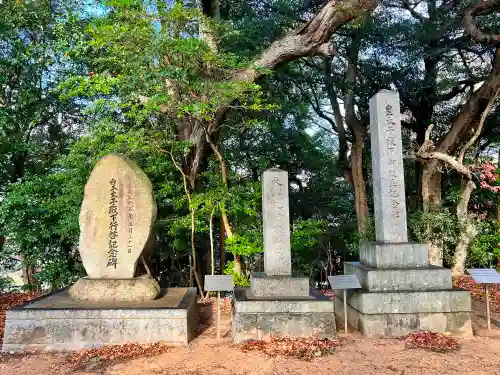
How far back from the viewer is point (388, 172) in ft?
20.3

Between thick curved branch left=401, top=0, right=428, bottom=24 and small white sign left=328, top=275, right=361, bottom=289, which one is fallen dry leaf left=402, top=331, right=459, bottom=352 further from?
thick curved branch left=401, top=0, right=428, bottom=24

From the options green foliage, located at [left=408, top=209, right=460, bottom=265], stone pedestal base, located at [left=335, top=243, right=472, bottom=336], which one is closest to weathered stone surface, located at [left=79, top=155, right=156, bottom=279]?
stone pedestal base, located at [left=335, top=243, right=472, bottom=336]

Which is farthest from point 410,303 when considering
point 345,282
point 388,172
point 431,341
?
point 388,172

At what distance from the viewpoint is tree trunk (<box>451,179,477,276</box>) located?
1052 cm

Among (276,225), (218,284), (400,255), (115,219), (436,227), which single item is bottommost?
(218,284)

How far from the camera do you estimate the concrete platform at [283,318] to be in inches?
203

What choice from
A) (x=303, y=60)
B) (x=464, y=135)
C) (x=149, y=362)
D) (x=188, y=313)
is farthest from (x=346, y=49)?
(x=149, y=362)

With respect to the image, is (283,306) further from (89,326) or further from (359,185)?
(359,185)

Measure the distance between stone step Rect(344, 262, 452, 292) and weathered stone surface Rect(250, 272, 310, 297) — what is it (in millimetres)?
1049

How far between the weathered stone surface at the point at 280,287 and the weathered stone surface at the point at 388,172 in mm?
1637

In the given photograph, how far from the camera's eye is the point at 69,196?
27.7 ft

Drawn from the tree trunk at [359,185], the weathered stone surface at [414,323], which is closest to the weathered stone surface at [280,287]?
the weathered stone surface at [414,323]

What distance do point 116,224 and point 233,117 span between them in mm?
5993

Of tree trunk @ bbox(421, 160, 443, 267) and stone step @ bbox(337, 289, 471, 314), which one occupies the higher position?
tree trunk @ bbox(421, 160, 443, 267)
